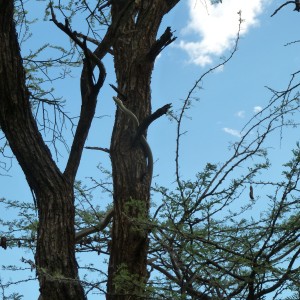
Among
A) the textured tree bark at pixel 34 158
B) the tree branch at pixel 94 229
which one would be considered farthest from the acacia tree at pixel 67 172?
the tree branch at pixel 94 229

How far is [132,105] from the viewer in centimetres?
440

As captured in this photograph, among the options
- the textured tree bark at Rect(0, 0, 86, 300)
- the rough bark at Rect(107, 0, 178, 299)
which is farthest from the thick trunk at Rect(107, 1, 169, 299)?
the textured tree bark at Rect(0, 0, 86, 300)

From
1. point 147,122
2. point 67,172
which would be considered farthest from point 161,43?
point 67,172

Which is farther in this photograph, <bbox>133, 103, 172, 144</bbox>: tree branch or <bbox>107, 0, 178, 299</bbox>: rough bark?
<bbox>133, 103, 172, 144</bbox>: tree branch

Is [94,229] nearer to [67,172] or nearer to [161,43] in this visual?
[67,172]

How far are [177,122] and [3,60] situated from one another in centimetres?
128

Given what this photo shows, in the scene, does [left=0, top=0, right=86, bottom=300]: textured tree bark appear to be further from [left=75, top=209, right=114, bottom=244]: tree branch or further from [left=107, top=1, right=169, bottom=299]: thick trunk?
[left=75, top=209, right=114, bottom=244]: tree branch

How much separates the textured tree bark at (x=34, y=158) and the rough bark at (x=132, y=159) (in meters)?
0.33

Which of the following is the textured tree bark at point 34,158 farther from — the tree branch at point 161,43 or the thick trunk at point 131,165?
the tree branch at point 161,43

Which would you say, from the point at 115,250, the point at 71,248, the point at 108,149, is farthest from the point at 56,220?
the point at 108,149

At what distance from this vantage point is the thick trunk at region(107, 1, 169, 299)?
140 inches

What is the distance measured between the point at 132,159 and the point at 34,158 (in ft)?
2.41

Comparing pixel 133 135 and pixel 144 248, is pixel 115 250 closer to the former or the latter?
pixel 144 248

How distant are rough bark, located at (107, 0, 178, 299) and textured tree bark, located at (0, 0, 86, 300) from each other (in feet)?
1.09
